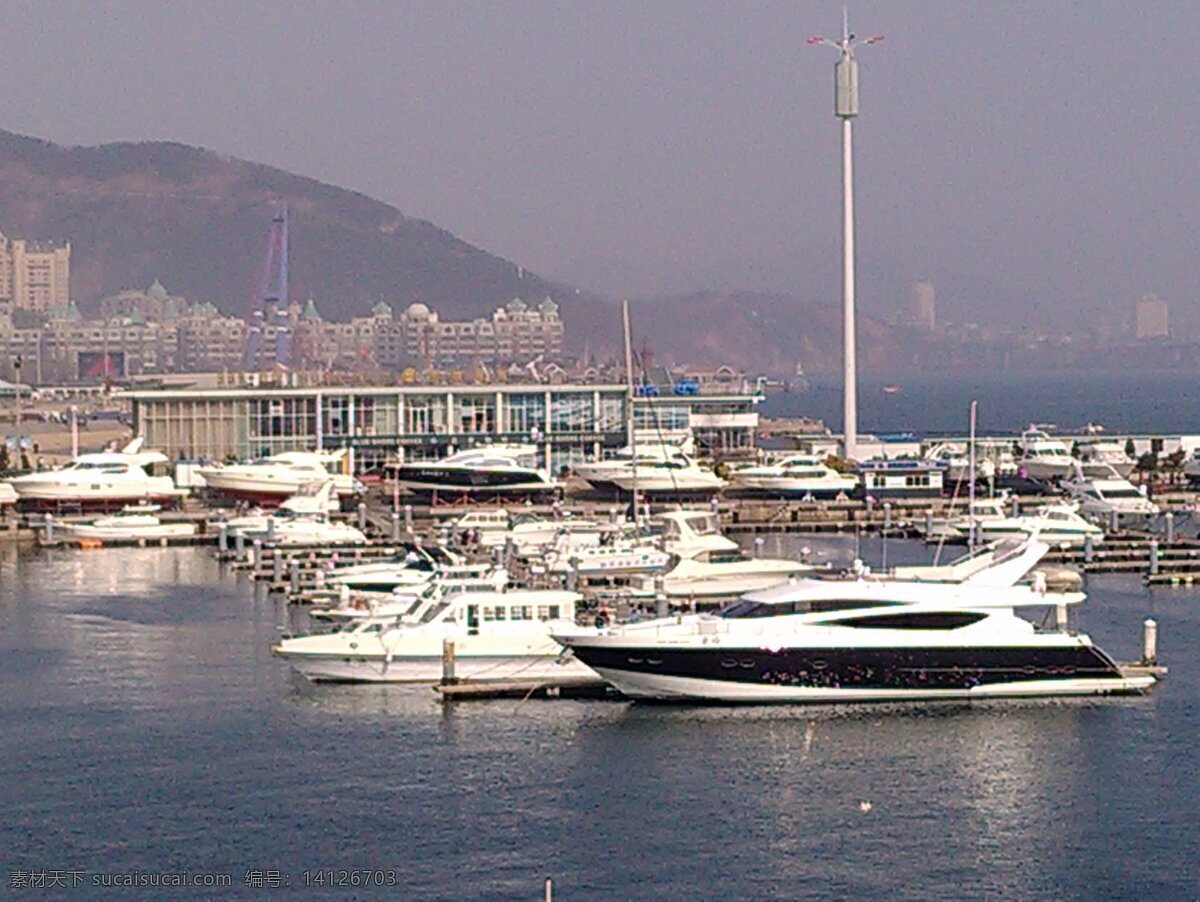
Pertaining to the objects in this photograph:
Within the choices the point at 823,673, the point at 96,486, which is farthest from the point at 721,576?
the point at 96,486

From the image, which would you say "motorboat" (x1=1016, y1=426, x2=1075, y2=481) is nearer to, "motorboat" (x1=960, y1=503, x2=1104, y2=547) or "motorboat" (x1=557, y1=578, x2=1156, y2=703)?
"motorboat" (x1=960, y1=503, x2=1104, y2=547)

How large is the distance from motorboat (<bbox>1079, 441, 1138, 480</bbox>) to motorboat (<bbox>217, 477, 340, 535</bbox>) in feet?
62.7

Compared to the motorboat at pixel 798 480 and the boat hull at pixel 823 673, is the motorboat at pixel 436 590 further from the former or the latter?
the motorboat at pixel 798 480

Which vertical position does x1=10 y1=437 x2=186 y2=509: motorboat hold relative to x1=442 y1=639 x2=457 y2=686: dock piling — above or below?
above

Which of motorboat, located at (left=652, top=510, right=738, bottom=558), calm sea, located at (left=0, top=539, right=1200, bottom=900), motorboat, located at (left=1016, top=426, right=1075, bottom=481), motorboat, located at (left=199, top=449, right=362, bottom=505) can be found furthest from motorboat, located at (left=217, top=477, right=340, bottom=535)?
motorboat, located at (left=1016, top=426, right=1075, bottom=481)

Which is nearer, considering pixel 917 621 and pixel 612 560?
pixel 917 621

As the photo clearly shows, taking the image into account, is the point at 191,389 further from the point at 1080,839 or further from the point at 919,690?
the point at 1080,839

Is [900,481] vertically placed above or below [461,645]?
above

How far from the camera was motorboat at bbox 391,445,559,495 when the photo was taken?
5288cm

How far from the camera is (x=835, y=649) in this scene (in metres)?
26.9

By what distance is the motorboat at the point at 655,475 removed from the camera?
53.5m

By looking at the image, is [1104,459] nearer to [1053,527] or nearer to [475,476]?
[1053,527]

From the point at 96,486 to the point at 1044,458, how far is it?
24.5 metres

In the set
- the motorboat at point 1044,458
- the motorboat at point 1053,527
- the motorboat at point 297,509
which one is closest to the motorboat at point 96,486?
the motorboat at point 297,509
